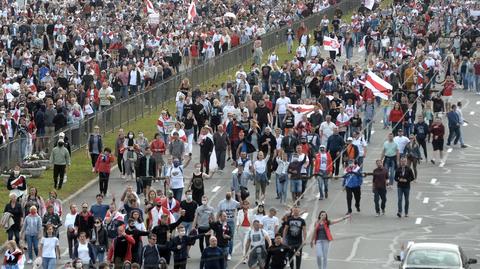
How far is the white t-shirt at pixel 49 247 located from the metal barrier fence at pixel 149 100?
12.3 m

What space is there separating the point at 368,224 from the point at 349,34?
29279 mm

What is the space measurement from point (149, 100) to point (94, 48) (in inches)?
303

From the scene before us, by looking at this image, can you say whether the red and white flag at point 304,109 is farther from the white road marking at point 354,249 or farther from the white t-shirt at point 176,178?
the white road marking at point 354,249

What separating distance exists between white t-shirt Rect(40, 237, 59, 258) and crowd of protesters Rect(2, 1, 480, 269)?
23 millimetres

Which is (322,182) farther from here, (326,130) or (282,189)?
(326,130)

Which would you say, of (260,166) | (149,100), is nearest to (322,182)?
(260,166)

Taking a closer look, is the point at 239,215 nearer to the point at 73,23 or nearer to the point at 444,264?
the point at 444,264

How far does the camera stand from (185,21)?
7700cm

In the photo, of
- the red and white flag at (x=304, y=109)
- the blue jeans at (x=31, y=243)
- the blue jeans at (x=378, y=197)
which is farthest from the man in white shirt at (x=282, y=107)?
the blue jeans at (x=31, y=243)

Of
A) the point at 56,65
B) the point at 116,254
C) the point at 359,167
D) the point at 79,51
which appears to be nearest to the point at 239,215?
the point at 116,254

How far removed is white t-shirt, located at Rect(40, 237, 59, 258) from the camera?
35594 millimetres

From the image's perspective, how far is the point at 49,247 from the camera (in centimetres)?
3559

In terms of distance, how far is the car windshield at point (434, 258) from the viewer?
3328 cm

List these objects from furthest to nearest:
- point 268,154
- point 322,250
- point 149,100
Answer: point 149,100 → point 268,154 → point 322,250
